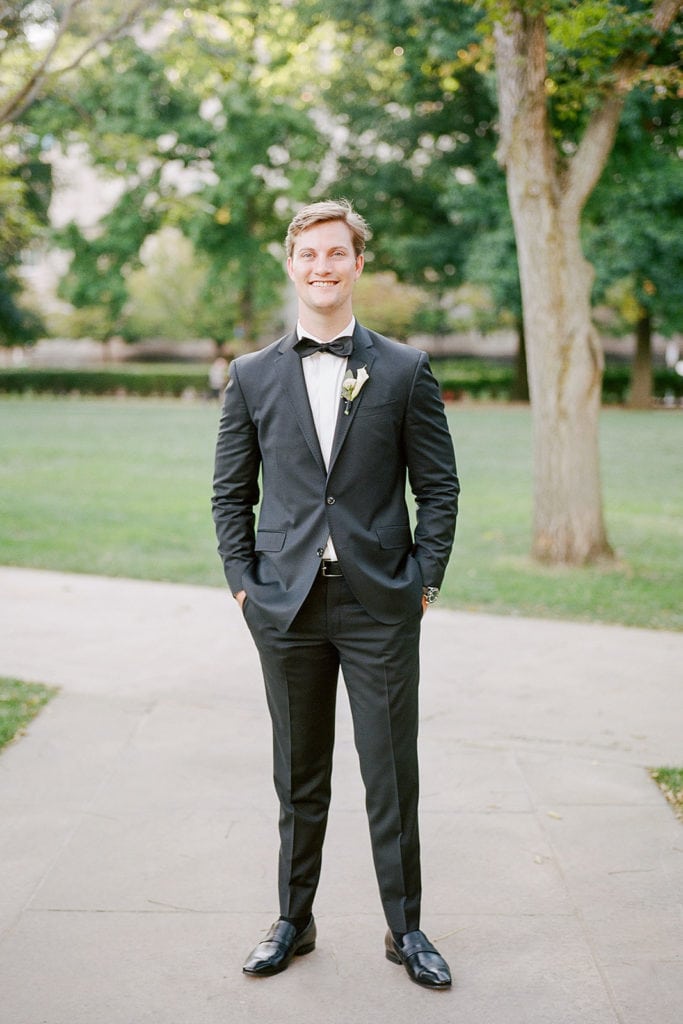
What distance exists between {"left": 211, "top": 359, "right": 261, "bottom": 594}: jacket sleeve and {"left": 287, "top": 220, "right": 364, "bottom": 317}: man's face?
0.37 meters

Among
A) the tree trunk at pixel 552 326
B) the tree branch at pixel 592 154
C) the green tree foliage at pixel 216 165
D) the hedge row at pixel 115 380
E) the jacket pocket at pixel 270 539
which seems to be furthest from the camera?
the hedge row at pixel 115 380

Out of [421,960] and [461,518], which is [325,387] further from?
[461,518]

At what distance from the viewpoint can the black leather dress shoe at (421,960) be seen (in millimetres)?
3238

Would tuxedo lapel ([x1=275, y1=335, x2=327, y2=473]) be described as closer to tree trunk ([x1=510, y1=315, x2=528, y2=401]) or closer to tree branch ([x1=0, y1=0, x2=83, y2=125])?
tree branch ([x1=0, y1=0, x2=83, y2=125])

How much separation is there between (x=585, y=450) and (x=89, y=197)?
79.5 metres

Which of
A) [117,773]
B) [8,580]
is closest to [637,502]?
[8,580]

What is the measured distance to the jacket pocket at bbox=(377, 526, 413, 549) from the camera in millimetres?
3256

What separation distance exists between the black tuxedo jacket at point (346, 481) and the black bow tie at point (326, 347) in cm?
3

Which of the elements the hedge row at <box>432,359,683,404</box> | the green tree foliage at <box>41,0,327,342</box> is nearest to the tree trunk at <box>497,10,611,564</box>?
the green tree foliage at <box>41,0,327,342</box>

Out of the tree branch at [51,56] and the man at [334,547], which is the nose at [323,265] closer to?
the man at [334,547]

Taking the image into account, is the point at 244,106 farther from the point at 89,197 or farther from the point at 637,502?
the point at 89,197

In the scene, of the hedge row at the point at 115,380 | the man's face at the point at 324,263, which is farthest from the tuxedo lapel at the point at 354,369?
the hedge row at the point at 115,380

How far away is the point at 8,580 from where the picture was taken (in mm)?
9461

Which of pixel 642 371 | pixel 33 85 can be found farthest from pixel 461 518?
pixel 642 371
